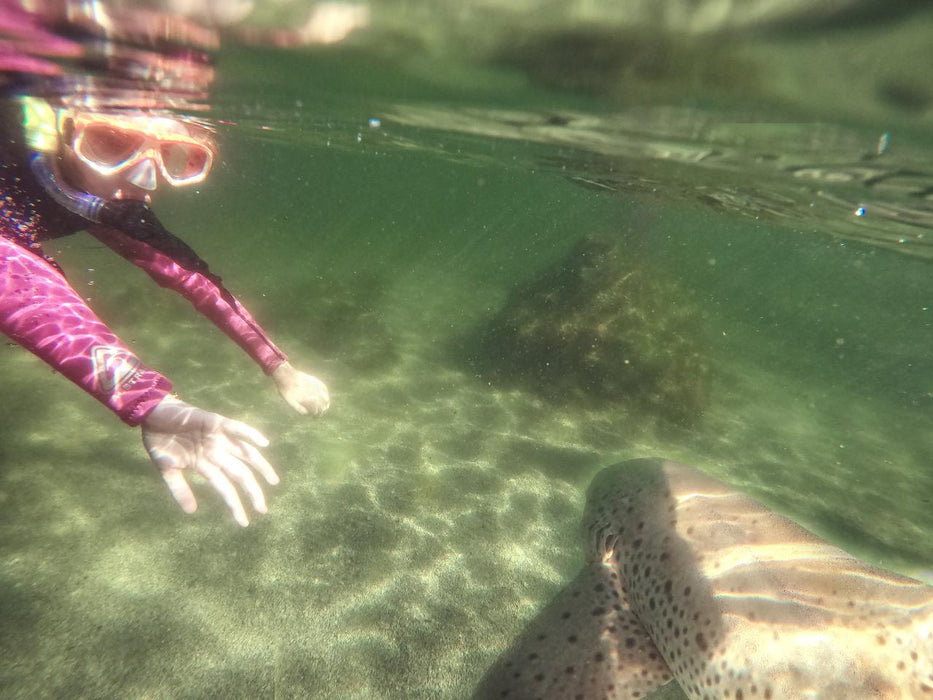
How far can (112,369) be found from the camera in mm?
2912

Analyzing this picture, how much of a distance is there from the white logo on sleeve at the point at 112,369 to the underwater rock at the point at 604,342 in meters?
8.60

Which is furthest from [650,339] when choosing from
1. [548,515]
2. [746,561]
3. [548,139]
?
[746,561]

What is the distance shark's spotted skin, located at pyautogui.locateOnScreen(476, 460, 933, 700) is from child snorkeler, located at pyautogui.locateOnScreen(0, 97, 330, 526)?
244 cm

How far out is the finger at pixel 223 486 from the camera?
112 inches

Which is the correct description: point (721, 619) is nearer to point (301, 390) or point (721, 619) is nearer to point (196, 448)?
point (196, 448)

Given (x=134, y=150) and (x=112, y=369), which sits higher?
(x=134, y=150)

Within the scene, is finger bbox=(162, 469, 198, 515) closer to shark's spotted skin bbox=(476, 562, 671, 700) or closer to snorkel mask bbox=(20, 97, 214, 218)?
shark's spotted skin bbox=(476, 562, 671, 700)

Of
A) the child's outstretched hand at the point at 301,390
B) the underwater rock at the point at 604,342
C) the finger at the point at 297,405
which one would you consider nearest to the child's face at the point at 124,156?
the child's outstretched hand at the point at 301,390

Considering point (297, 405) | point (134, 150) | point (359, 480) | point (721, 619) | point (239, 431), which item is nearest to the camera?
point (239, 431)

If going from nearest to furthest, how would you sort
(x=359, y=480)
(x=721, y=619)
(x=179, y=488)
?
(x=179, y=488) → (x=721, y=619) → (x=359, y=480)

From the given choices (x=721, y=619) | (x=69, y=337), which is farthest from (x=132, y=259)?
(x=721, y=619)

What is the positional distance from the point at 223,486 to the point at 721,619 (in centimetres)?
331

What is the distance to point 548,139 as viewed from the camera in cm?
976

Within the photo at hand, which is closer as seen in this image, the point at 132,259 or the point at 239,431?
the point at 239,431
